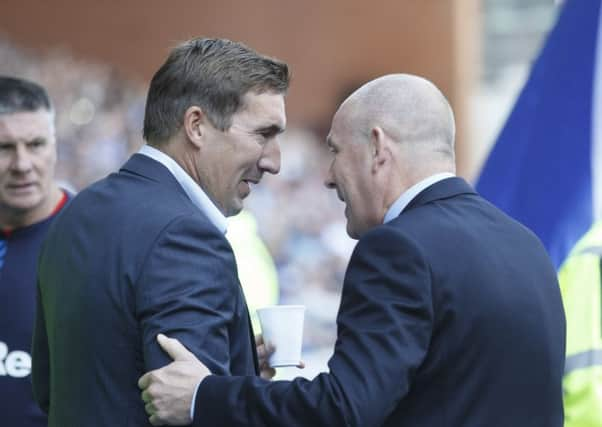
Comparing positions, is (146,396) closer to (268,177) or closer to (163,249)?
(163,249)

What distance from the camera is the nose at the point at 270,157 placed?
2925mm

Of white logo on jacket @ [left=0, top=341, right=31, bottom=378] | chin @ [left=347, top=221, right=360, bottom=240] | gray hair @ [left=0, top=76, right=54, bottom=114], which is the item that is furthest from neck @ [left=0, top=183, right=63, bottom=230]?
chin @ [left=347, top=221, right=360, bottom=240]

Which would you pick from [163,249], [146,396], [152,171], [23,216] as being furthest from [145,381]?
[23,216]

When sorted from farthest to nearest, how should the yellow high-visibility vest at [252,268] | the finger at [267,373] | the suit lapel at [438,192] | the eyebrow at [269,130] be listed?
the yellow high-visibility vest at [252,268]
the finger at [267,373]
the eyebrow at [269,130]
the suit lapel at [438,192]

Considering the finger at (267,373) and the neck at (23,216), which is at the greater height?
the neck at (23,216)

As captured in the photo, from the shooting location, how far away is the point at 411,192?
265 cm

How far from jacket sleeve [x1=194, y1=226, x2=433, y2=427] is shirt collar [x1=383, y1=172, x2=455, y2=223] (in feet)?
0.59

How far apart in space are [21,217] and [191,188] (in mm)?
1468

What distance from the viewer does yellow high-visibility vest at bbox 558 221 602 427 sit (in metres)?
2.96

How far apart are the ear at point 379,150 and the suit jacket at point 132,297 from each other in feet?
1.30

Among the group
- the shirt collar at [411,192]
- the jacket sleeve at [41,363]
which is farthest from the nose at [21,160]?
the shirt collar at [411,192]

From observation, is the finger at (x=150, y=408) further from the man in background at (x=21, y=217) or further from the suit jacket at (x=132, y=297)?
the man in background at (x=21, y=217)

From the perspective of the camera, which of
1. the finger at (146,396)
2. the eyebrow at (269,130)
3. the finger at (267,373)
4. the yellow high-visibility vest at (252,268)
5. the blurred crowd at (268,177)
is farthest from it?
the blurred crowd at (268,177)

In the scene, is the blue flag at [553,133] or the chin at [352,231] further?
the blue flag at [553,133]
